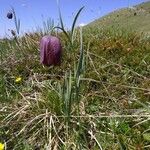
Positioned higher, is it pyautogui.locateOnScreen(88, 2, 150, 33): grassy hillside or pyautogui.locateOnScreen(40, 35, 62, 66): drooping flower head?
pyautogui.locateOnScreen(40, 35, 62, 66): drooping flower head

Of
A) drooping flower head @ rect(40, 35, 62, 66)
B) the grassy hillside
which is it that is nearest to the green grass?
drooping flower head @ rect(40, 35, 62, 66)

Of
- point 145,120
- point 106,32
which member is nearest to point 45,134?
point 145,120

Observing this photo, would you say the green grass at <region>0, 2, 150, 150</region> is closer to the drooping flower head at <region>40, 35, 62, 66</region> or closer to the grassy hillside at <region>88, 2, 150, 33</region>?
the drooping flower head at <region>40, 35, 62, 66</region>

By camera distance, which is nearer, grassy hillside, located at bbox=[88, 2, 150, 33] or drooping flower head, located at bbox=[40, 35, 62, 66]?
drooping flower head, located at bbox=[40, 35, 62, 66]

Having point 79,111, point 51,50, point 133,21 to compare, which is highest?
point 51,50

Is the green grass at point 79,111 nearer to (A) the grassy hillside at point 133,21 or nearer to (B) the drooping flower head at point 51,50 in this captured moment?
(B) the drooping flower head at point 51,50

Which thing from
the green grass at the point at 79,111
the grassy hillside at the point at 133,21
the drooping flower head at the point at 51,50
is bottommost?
the grassy hillside at the point at 133,21

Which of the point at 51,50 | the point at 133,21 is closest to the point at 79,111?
the point at 51,50

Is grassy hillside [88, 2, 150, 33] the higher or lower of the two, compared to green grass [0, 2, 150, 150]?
lower

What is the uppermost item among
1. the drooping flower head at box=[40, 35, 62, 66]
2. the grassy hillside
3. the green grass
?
the drooping flower head at box=[40, 35, 62, 66]

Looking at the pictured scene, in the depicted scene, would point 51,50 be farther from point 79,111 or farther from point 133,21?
point 133,21

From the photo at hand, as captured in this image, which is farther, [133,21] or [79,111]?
[133,21]

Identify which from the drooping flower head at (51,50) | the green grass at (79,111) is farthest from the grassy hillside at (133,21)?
the drooping flower head at (51,50)
